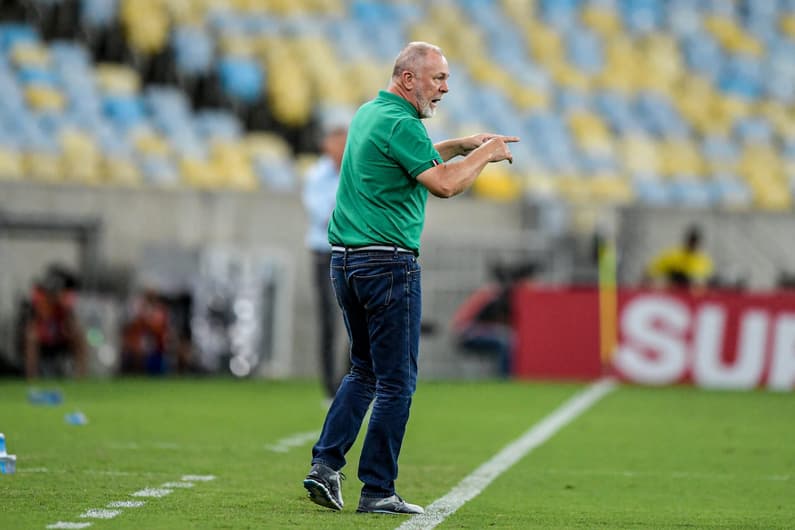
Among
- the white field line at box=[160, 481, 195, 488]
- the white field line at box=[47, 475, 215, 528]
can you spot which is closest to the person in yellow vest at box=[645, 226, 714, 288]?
the white field line at box=[47, 475, 215, 528]

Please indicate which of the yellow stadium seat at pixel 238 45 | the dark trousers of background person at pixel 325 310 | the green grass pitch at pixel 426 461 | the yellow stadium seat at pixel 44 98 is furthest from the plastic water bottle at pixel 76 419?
the yellow stadium seat at pixel 238 45

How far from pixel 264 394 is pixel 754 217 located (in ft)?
27.9

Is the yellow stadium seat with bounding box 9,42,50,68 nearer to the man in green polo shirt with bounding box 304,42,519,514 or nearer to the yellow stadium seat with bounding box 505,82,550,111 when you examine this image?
the yellow stadium seat with bounding box 505,82,550,111

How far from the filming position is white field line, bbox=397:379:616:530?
6001 millimetres

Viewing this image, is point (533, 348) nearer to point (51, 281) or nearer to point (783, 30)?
point (51, 281)

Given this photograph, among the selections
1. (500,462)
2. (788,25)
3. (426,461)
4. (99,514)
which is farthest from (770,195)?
(99,514)

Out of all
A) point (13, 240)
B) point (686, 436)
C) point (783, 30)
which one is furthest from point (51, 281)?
point (783, 30)

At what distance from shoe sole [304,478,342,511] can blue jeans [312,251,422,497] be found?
0.40ft

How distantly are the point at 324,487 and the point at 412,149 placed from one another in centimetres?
133

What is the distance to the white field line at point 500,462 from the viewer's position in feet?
19.7

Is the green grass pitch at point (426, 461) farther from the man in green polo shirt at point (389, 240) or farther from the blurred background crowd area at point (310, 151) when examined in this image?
the blurred background crowd area at point (310, 151)

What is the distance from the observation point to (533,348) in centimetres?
1778

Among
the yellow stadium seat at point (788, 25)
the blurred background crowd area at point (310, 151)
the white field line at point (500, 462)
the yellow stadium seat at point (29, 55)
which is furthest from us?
the yellow stadium seat at point (788, 25)

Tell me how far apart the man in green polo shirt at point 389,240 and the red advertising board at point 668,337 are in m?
11.2
